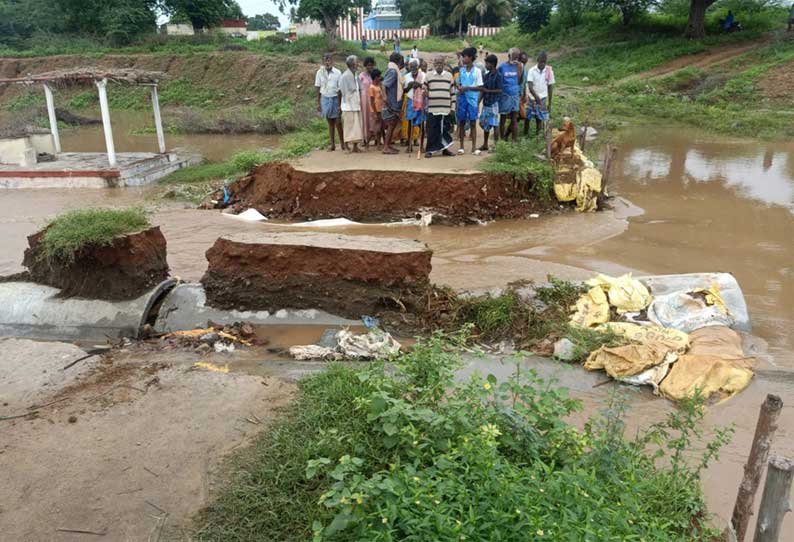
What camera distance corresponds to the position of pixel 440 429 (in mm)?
3209

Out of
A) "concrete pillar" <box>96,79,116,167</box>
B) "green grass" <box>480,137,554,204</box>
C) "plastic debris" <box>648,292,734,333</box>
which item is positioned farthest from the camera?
"concrete pillar" <box>96,79,116,167</box>

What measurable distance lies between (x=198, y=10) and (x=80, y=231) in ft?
123

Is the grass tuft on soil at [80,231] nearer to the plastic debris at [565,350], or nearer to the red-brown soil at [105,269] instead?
the red-brown soil at [105,269]

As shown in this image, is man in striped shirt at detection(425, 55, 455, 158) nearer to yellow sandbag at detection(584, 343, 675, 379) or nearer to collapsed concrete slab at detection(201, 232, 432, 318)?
collapsed concrete slab at detection(201, 232, 432, 318)

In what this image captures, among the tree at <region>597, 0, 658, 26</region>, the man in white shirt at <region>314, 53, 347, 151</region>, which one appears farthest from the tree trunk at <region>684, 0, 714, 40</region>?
the man in white shirt at <region>314, 53, 347, 151</region>

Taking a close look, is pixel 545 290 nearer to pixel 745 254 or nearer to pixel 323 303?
pixel 323 303

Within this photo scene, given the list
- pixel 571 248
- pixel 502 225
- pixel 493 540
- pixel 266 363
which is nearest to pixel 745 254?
pixel 571 248

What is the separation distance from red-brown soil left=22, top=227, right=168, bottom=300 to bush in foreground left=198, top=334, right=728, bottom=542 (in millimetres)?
3239

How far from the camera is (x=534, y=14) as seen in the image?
35312 mm

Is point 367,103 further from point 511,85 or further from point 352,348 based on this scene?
point 352,348

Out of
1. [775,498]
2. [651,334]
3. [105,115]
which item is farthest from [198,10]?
[775,498]

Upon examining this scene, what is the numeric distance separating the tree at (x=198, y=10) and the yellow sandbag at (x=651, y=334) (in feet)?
129

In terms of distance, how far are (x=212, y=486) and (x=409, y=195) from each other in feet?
23.8

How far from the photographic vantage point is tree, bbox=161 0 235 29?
125 feet
